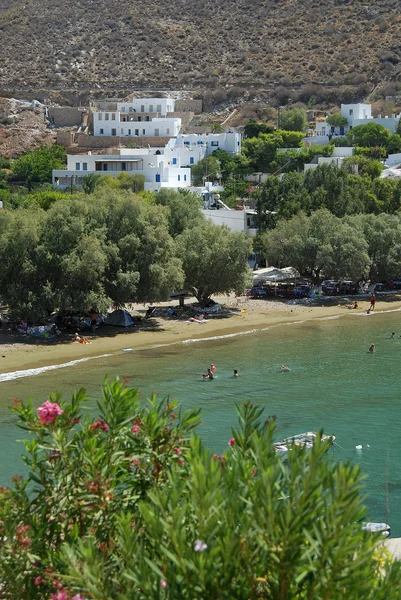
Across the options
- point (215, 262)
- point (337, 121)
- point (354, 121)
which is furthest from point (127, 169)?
point (354, 121)

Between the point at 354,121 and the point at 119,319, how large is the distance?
182ft

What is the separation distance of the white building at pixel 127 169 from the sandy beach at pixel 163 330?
67.9 feet

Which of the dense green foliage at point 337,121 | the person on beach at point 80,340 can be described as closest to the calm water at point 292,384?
the person on beach at point 80,340

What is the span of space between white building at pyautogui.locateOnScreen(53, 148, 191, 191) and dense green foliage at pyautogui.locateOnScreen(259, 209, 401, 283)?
14.7 meters

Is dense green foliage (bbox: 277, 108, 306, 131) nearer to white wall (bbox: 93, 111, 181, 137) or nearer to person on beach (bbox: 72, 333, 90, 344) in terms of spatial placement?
white wall (bbox: 93, 111, 181, 137)

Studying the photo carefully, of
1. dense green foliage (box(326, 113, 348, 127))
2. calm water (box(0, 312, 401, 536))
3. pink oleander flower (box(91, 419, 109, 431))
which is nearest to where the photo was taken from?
pink oleander flower (box(91, 419, 109, 431))

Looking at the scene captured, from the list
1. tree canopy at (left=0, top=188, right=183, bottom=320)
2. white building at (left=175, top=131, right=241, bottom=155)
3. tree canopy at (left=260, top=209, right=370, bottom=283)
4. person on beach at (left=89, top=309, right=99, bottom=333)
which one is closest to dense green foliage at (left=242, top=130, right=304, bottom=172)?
white building at (left=175, top=131, right=241, bottom=155)

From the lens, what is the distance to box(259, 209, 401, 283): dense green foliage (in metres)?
53.9

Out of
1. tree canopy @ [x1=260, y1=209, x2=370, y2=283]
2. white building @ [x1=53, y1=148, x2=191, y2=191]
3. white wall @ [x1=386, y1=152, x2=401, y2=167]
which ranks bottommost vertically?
tree canopy @ [x1=260, y1=209, x2=370, y2=283]

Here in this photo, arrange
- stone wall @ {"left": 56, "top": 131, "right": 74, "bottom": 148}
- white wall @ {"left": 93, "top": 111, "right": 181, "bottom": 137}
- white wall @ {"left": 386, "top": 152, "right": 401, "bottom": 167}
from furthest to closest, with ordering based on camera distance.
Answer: stone wall @ {"left": 56, "top": 131, "right": 74, "bottom": 148} → white wall @ {"left": 93, "top": 111, "right": 181, "bottom": 137} → white wall @ {"left": 386, "top": 152, "right": 401, "bottom": 167}

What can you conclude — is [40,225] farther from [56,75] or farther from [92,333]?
[56,75]

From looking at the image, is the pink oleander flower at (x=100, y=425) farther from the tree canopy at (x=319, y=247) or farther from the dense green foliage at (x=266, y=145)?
the dense green foliage at (x=266, y=145)

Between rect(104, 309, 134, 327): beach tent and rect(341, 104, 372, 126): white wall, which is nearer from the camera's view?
rect(104, 309, 134, 327): beach tent

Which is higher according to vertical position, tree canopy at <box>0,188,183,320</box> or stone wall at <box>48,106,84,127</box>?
stone wall at <box>48,106,84,127</box>
